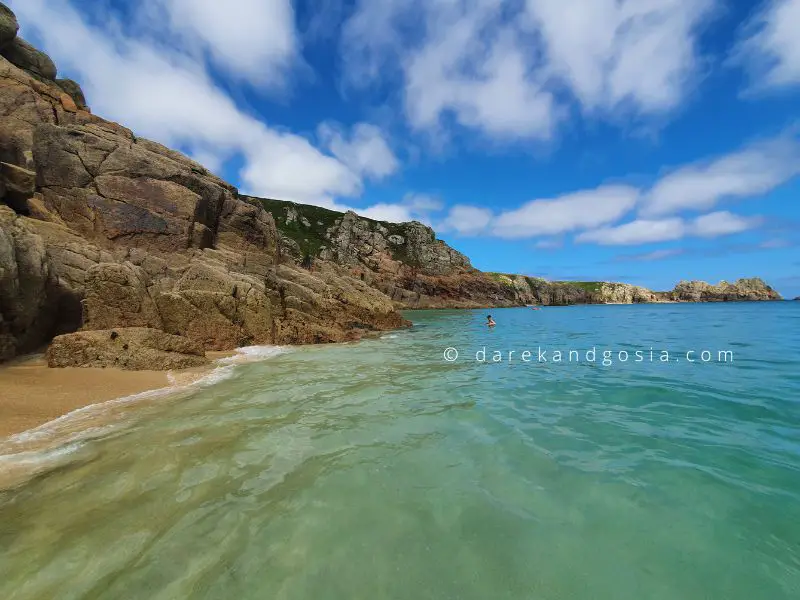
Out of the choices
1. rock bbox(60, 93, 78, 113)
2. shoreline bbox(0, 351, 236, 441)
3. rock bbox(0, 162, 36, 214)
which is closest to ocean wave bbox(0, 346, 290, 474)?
shoreline bbox(0, 351, 236, 441)

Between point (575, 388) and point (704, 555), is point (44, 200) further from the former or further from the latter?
point (704, 555)

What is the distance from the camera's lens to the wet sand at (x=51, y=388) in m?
8.81

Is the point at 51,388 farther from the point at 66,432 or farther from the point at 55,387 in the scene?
the point at 66,432

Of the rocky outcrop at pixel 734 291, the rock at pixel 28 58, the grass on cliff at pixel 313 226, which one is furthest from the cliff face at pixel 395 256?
the rocky outcrop at pixel 734 291

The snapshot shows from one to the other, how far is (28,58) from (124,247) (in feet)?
99.0

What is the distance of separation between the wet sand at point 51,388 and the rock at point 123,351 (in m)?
0.55

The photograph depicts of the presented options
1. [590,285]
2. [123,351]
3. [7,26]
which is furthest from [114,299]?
[590,285]

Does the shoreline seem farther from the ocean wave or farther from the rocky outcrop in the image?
the rocky outcrop

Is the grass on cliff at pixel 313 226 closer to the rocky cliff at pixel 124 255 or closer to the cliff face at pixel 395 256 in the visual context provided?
the cliff face at pixel 395 256

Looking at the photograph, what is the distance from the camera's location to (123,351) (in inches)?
566

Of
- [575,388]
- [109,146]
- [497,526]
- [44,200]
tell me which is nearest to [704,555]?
[497,526]

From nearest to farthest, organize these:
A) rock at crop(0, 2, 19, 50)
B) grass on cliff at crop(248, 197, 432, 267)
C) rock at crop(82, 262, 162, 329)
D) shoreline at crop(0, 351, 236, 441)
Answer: shoreline at crop(0, 351, 236, 441) < rock at crop(82, 262, 162, 329) < rock at crop(0, 2, 19, 50) < grass on cliff at crop(248, 197, 432, 267)

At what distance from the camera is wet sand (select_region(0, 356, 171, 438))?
881 centimetres

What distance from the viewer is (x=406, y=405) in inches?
407
